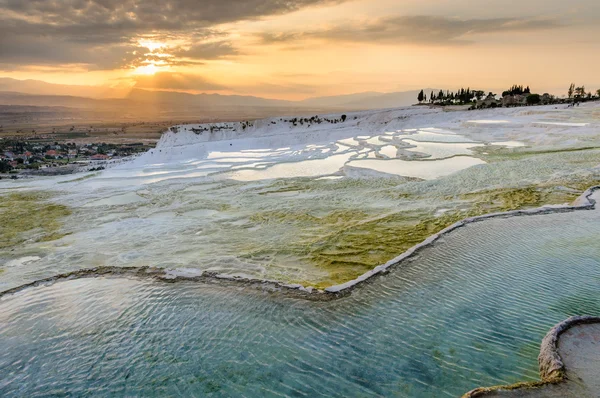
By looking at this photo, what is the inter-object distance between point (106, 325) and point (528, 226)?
12.2m

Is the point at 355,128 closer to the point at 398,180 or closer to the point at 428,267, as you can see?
the point at 398,180

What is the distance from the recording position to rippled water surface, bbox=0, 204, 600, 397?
6.02 m

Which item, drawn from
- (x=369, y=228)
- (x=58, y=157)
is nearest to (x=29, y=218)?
(x=369, y=228)

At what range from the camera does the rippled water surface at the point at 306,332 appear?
6016mm

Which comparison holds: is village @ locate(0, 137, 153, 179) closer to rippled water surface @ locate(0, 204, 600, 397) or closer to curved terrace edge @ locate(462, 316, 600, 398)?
rippled water surface @ locate(0, 204, 600, 397)

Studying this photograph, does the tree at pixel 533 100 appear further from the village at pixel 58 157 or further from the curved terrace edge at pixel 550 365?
the curved terrace edge at pixel 550 365

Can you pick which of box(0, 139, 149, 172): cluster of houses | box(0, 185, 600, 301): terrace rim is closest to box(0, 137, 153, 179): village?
box(0, 139, 149, 172): cluster of houses

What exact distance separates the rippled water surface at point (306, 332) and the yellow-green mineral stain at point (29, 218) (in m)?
6.81

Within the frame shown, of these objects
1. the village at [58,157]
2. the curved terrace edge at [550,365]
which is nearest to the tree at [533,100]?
the village at [58,157]

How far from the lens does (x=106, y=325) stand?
25.3ft

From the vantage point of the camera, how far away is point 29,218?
18.1 m

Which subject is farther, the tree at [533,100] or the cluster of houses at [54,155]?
the tree at [533,100]

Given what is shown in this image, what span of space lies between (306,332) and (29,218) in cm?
1738

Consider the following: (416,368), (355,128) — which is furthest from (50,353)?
(355,128)
